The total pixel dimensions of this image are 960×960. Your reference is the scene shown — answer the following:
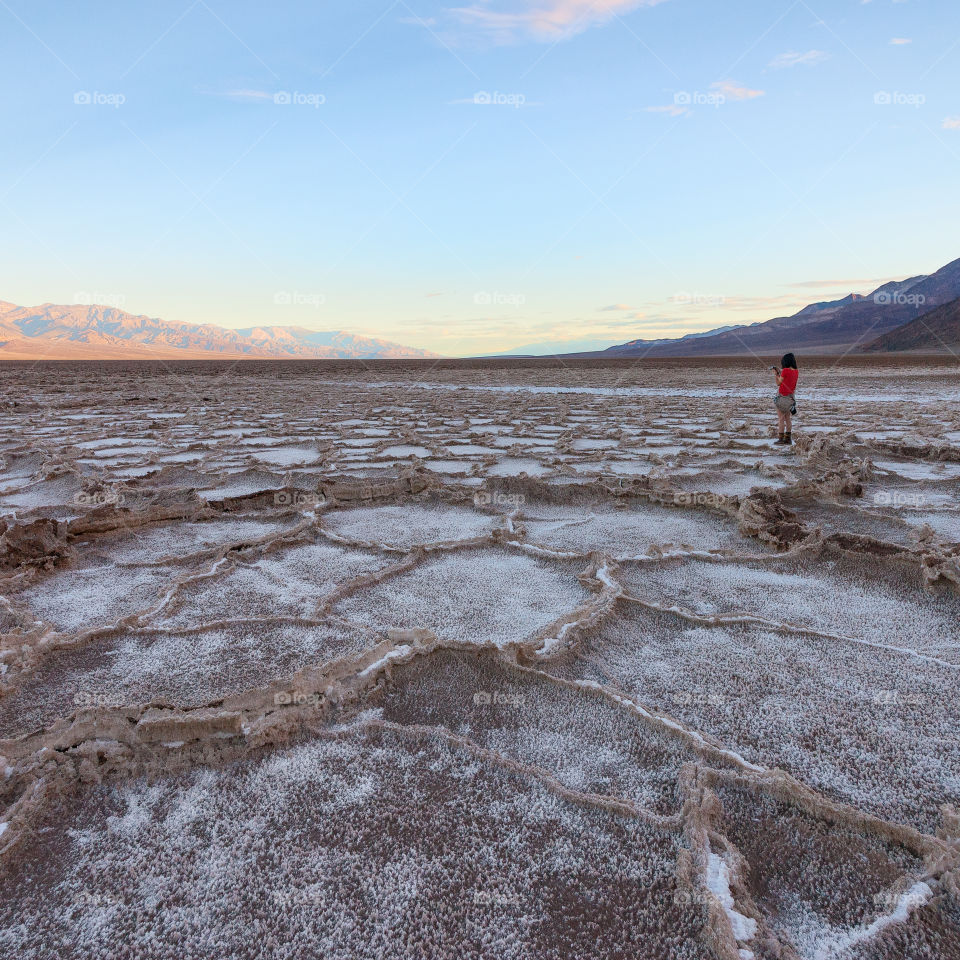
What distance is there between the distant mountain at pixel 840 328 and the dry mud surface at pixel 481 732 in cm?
9232

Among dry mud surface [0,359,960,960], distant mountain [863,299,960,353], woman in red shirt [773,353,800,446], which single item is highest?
distant mountain [863,299,960,353]

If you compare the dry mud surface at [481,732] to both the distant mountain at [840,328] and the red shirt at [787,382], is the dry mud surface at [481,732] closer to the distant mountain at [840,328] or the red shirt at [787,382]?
the red shirt at [787,382]

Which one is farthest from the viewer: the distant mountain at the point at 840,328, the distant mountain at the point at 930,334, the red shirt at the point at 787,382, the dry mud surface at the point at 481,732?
the distant mountain at the point at 840,328

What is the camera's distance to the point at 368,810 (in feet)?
5.05

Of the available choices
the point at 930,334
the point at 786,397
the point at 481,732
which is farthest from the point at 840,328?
the point at 481,732

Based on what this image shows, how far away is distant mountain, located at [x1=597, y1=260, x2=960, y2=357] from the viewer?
92.9m

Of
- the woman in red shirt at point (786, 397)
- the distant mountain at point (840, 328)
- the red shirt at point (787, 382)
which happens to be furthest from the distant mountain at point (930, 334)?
the red shirt at point (787, 382)

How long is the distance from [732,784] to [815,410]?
37.0 ft

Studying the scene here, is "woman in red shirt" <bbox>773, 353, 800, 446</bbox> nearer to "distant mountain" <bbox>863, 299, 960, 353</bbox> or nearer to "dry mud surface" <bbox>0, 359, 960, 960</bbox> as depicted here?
"dry mud surface" <bbox>0, 359, 960, 960</bbox>

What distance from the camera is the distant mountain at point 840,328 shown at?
9292 centimetres

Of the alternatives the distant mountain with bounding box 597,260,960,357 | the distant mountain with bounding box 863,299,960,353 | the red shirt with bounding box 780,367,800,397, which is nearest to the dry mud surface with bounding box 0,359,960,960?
the red shirt with bounding box 780,367,800,397

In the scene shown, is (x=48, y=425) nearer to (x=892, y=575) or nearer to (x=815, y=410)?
(x=892, y=575)

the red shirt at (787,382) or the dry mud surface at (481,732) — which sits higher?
the red shirt at (787,382)

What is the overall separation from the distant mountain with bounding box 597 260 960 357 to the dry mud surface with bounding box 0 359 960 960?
303 ft
